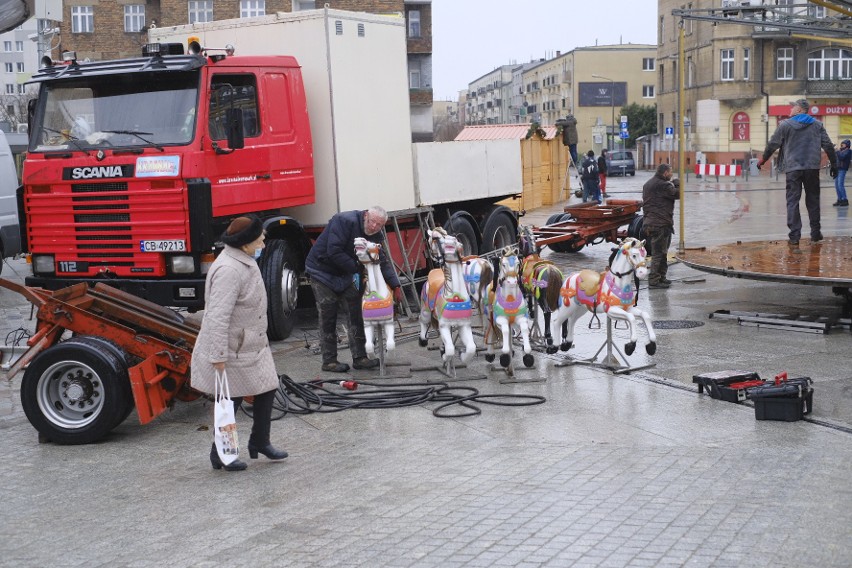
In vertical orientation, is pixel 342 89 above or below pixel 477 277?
above

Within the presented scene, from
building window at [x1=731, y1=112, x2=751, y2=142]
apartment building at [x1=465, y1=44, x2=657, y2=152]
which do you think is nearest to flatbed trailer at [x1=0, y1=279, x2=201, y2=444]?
building window at [x1=731, y1=112, x2=751, y2=142]

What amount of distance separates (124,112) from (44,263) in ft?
6.53

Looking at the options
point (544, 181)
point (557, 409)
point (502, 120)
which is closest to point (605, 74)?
point (502, 120)

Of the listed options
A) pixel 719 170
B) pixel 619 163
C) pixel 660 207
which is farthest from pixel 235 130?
pixel 619 163

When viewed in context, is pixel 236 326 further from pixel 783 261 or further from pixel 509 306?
pixel 783 261

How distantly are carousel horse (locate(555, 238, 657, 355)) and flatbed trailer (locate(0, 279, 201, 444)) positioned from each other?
12.8ft

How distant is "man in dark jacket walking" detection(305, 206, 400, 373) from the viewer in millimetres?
10953

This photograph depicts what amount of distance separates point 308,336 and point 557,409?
4.94m

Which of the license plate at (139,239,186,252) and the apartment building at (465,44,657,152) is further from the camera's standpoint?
the apartment building at (465,44,657,152)

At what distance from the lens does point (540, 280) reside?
1095 cm

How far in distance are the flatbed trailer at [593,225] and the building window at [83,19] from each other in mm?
42919

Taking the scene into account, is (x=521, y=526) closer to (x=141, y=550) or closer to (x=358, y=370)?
(x=141, y=550)

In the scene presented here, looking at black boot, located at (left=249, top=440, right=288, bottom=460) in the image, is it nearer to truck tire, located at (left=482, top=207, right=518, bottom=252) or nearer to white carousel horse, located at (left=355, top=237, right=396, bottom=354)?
white carousel horse, located at (left=355, top=237, right=396, bottom=354)

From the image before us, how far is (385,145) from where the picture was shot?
14.7 meters
